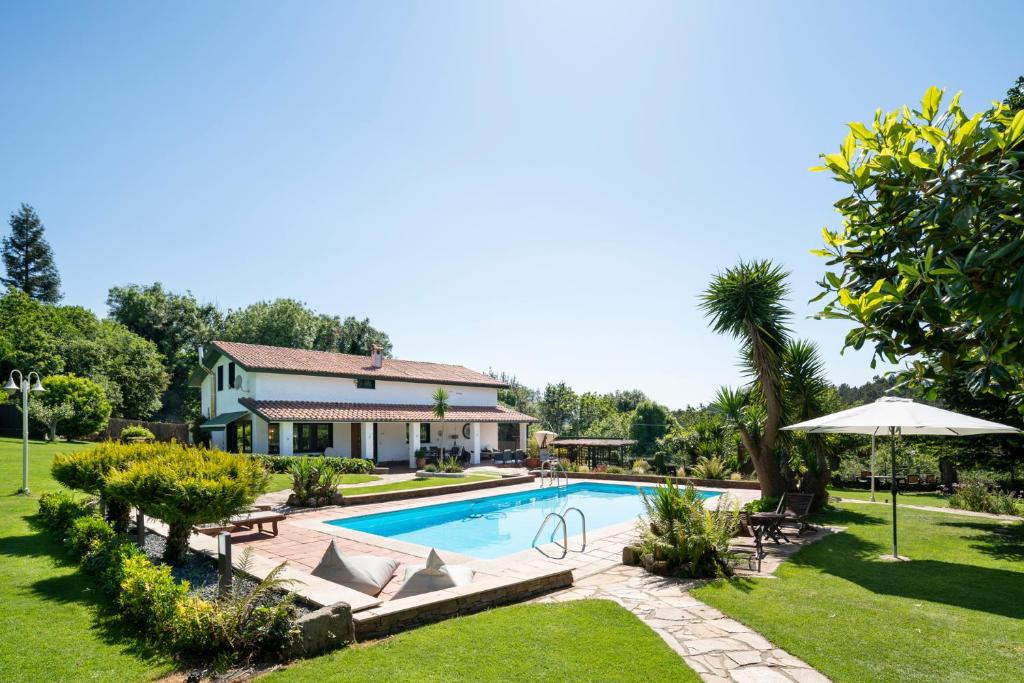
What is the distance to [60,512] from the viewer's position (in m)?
9.83

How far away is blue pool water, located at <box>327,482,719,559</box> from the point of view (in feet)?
41.5

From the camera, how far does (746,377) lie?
14070mm

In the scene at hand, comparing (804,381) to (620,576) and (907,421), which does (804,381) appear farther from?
(620,576)

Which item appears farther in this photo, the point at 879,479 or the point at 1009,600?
the point at 879,479

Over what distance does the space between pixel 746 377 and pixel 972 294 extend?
42.3 feet

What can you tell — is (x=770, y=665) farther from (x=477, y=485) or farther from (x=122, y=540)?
(x=477, y=485)

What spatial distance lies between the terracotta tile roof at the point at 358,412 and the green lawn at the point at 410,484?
6916mm

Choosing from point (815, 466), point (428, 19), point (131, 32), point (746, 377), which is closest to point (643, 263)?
point (746, 377)

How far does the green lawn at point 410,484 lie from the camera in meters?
16.5

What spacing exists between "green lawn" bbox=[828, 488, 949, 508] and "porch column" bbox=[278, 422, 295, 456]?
829 inches

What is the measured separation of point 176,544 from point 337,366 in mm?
21538

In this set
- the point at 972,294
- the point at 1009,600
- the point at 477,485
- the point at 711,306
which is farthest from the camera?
the point at 477,485

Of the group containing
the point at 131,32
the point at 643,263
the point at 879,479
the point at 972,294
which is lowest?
the point at 879,479

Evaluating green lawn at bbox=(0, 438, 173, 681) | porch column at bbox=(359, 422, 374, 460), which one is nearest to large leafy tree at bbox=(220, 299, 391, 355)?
→ porch column at bbox=(359, 422, 374, 460)
